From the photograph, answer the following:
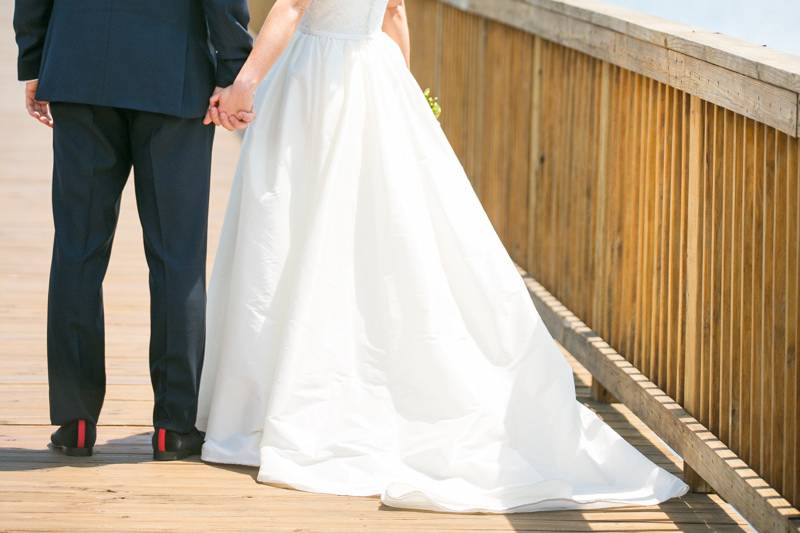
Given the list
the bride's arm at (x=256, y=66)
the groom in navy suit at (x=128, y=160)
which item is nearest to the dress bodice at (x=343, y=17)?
the bride's arm at (x=256, y=66)

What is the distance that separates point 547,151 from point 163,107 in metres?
1.90

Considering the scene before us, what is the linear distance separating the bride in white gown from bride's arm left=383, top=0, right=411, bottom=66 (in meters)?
0.17

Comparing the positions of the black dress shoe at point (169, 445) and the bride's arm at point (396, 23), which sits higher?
the bride's arm at point (396, 23)

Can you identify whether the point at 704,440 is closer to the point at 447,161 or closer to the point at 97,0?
the point at 447,161

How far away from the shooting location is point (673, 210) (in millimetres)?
3598

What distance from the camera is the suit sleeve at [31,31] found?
3.40 metres

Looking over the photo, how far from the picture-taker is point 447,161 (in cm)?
364

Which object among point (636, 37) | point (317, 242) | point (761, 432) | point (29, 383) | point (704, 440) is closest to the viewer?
point (761, 432)

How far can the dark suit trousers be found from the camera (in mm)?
3381

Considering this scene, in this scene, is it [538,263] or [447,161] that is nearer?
[447,161]

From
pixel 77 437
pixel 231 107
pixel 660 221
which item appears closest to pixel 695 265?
pixel 660 221

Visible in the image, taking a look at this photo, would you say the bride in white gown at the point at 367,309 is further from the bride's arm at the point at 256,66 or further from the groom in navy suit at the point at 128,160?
the groom in navy suit at the point at 128,160

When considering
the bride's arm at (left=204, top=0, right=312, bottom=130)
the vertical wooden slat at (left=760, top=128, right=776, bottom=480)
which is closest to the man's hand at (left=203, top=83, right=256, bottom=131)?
the bride's arm at (left=204, top=0, right=312, bottom=130)

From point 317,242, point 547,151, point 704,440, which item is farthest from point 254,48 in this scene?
point 547,151
